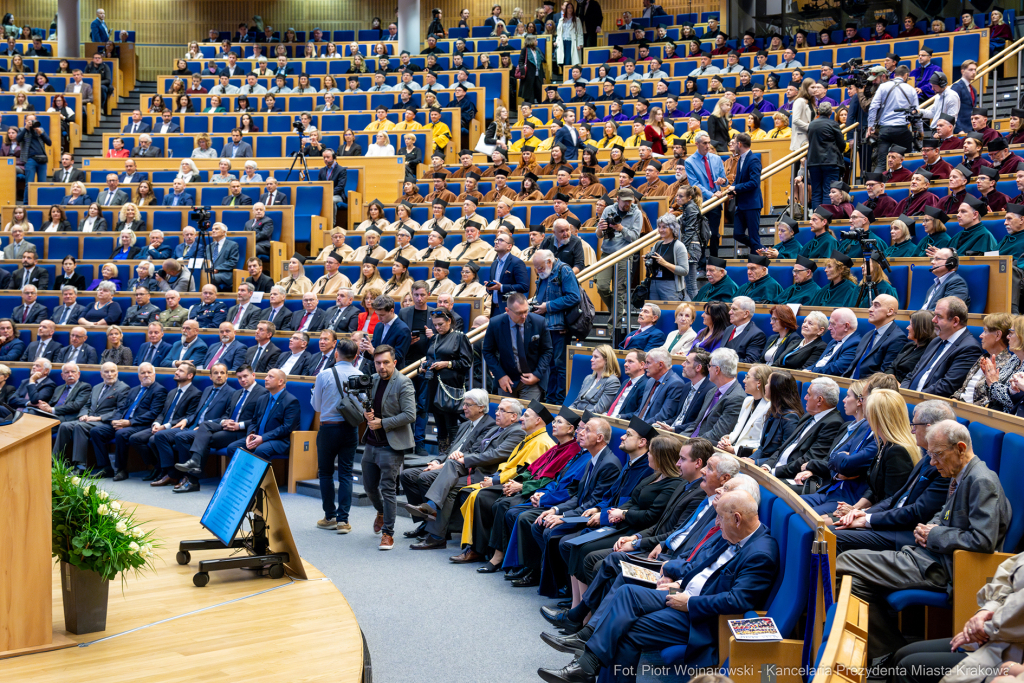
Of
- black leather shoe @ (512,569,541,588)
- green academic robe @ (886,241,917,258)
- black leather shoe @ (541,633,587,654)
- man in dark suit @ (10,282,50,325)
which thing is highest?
green academic robe @ (886,241,917,258)

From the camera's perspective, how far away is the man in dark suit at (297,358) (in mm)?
7898

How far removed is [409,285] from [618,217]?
1.87m

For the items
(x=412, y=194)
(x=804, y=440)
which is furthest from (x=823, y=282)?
(x=412, y=194)

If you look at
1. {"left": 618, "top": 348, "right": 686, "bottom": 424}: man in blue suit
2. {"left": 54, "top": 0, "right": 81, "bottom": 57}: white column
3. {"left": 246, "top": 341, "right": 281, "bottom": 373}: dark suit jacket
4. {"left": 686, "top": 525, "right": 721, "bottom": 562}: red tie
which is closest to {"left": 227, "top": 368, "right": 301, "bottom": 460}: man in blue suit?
{"left": 246, "top": 341, "right": 281, "bottom": 373}: dark suit jacket

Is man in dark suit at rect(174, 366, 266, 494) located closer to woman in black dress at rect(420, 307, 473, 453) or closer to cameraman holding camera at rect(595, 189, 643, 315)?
woman in black dress at rect(420, 307, 473, 453)

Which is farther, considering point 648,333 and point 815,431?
point 648,333

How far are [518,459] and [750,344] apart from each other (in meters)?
1.61

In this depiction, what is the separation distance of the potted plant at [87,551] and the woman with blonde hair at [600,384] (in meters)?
3.25

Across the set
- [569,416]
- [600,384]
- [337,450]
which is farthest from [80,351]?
[569,416]

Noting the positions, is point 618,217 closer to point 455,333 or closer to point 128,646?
point 455,333

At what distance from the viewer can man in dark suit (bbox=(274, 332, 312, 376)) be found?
790 cm

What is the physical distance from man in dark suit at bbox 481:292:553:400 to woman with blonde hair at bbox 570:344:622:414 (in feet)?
1.80

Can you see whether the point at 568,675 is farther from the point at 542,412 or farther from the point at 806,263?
the point at 806,263

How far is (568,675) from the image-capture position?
3.70 metres
